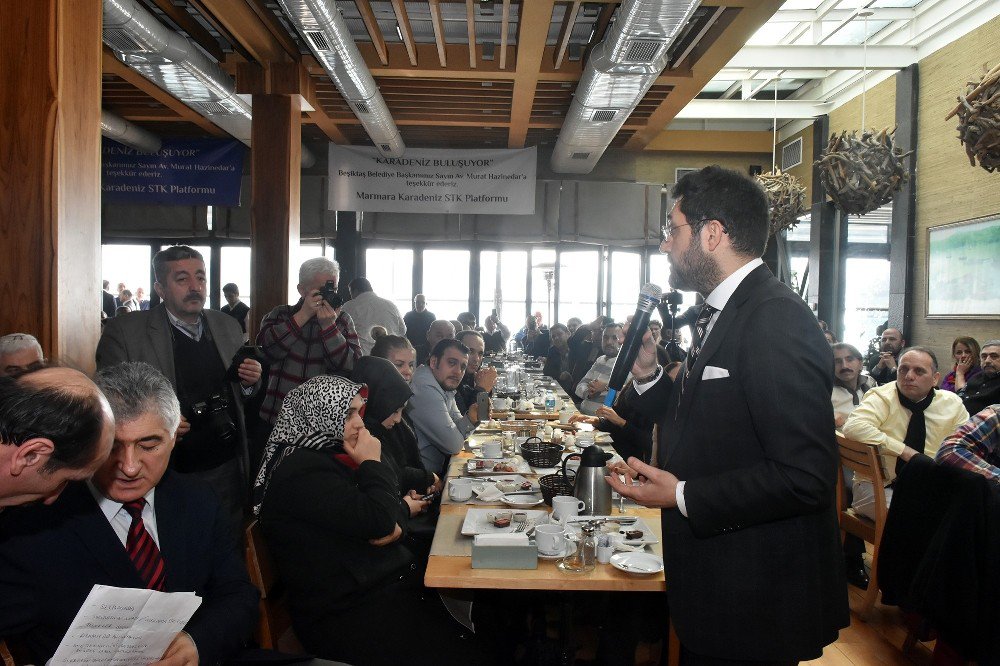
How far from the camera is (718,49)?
577cm

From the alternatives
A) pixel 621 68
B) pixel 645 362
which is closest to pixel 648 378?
pixel 645 362

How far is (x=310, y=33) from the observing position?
4738mm

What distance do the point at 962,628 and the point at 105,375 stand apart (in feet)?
9.86

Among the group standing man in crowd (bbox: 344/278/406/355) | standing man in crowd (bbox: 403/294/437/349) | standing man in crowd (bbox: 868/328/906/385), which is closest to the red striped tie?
standing man in crowd (bbox: 344/278/406/355)

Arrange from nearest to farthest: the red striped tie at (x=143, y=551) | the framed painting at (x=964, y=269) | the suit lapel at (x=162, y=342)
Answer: the red striped tie at (x=143, y=551), the suit lapel at (x=162, y=342), the framed painting at (x=964, y=269)

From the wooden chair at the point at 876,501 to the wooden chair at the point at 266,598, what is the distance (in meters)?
2.54

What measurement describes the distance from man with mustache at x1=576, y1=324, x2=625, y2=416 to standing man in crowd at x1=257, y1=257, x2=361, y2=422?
2.76 m

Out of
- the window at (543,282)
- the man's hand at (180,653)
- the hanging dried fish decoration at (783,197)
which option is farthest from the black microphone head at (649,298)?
the window at (543,282)

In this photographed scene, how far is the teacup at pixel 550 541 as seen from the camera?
2.27 meters

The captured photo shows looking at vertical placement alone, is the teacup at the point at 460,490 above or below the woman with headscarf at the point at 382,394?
below

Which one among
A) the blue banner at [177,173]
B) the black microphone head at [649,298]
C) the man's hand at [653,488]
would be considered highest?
the blue banner at [177,173]

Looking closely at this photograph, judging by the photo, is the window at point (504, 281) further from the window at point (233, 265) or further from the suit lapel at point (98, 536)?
the suit lapel at point (98, 536)

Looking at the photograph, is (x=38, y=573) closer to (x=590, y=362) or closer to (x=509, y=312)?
(x=590, y=362)

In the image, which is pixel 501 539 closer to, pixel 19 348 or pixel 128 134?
pixel 19 348
